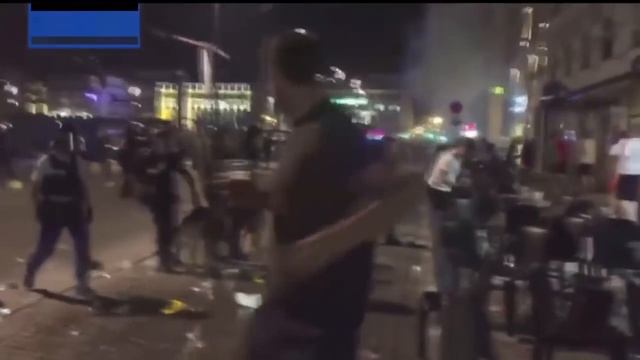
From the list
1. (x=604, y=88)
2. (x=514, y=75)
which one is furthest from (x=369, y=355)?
(x=604, y=88)

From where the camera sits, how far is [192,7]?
1065 centimetres

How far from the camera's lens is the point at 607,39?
20.0 meters

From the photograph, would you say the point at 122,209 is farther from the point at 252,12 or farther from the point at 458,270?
the point at 458,270

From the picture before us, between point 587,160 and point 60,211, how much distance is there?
352 inches

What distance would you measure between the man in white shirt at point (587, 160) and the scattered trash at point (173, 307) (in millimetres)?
4580

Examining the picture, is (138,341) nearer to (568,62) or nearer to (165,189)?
(165,189)

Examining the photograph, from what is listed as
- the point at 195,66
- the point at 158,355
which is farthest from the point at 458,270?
the point at 195,66

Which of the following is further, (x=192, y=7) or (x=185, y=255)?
(x=192, y=7)

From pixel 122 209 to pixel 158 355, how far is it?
8.47 meters

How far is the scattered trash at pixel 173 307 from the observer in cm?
712

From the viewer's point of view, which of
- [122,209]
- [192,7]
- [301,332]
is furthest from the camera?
[122,209]

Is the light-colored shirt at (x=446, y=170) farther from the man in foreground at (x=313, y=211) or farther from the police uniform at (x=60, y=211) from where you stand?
the man in foreground at (x=313, y=211)

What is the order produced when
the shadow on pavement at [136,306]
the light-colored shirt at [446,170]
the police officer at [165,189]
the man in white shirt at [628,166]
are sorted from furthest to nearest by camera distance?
the man in white shirt at [628,166]
the police officer at [165,189]
the light-colored shirt at [446,170]
the shadow on pavement at [136,306]

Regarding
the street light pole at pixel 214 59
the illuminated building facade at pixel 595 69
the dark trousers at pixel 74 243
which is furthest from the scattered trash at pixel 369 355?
the illuminated building facade at pixel 595 69
